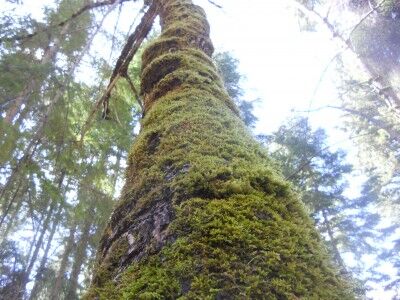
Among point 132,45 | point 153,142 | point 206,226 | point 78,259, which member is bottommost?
point 206,226

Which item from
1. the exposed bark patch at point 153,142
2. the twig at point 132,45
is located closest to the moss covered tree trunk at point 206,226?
the exposed bark patch at point 153,142

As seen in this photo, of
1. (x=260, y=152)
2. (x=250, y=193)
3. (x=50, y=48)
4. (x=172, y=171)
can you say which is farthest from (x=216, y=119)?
(x=50, y=48)

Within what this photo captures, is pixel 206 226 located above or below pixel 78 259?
below

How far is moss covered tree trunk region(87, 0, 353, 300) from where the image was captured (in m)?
1.06

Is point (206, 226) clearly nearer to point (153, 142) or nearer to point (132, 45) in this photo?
point (153, 142)

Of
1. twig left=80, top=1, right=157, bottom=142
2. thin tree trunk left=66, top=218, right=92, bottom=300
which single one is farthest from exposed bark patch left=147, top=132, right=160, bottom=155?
thin tree trunk left=66, top=218, right=92, bottom=300

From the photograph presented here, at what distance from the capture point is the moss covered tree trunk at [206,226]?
3.49ft

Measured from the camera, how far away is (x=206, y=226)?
1.23 m

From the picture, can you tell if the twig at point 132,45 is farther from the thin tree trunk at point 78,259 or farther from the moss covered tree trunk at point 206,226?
the thin tree trunk at point 78,259

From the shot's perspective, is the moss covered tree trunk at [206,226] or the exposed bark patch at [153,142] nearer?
the moss covered tree trunk at [206,226]

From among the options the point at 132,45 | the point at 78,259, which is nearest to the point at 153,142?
the point at 132,45

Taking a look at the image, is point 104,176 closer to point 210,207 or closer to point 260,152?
point 260,152

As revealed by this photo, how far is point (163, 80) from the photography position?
2723 mm

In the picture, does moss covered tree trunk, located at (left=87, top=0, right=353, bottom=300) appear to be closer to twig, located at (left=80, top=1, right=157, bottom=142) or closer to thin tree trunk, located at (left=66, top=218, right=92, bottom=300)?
twig, located at (left=80, top=1, right=157, bottom=142)
